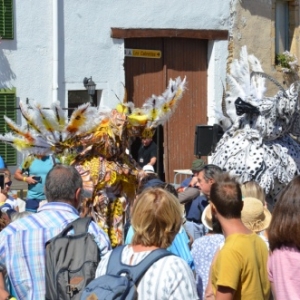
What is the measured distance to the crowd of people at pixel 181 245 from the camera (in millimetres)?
3979

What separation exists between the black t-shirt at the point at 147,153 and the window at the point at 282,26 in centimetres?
573

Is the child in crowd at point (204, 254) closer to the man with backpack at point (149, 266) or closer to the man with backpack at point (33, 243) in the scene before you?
the man with backpack at point (33, 243)

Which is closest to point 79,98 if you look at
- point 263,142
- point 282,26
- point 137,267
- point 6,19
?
point 6,19

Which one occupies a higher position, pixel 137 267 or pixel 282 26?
pixel 282 26

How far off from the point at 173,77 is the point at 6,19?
3.77m

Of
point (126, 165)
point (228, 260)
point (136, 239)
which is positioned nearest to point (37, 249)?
point (136, 239)

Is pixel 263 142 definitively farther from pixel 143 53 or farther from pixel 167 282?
pixel 143 53

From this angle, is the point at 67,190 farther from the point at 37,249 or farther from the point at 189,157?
the point at 189,157

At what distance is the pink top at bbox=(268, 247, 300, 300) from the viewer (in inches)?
154

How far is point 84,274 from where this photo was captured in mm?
4465

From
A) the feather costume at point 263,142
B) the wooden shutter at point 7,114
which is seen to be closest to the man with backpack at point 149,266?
the feather costume at point 263,142

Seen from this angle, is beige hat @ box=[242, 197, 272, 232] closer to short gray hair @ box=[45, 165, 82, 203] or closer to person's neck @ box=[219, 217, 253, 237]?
person's neck @ box=[219, 217, 253, 237]

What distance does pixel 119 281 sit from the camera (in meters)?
4.02

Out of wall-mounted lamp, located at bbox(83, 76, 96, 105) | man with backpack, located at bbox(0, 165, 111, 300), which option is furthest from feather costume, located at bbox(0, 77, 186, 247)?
wall-mounted lamp, located at bbox(83, 76, 96, 105)
